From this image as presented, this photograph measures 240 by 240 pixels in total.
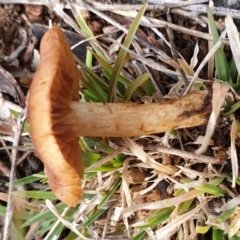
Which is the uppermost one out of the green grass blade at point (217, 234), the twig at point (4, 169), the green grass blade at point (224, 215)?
the green grass blade at point (224, 215)

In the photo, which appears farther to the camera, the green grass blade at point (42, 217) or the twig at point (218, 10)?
the green grass blade at point (42, 217)

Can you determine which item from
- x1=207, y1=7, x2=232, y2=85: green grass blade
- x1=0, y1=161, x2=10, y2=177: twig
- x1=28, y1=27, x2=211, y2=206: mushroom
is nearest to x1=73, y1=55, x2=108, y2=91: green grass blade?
x1=28, y1=27, x2=211, y2=206: mushroom

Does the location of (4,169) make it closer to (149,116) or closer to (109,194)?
(109,194)

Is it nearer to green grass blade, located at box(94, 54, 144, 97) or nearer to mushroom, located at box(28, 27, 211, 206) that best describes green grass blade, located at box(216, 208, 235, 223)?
mushroom, located at box(28, 27, 211, 206)

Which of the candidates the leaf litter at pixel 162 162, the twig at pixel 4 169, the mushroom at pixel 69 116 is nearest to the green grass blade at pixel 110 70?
the leaf litter at pixel 162 162

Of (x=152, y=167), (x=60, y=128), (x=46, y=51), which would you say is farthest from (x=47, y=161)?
(x=152, y=167)

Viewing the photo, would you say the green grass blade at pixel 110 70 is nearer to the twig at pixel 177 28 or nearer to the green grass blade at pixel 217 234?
the twig at pixel 177 28

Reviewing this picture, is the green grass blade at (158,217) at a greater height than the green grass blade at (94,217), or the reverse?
the green grass blade at (158,217)
